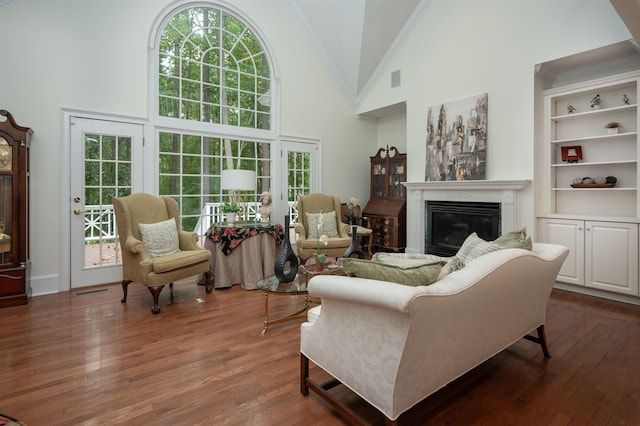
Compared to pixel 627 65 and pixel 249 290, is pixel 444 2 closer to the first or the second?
pixel 627 65

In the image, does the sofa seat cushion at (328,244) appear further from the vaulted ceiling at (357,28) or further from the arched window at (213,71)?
the vaulted ceiling at (357,28)

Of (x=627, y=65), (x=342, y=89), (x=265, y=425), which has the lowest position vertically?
(x=265, y=425)

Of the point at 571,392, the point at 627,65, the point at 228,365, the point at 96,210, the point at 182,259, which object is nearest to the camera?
the point at 571,392

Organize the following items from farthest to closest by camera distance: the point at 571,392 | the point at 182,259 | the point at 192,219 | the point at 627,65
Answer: the point at 192,219, the point at 627,65, the point at 182,259, the point at 571,392

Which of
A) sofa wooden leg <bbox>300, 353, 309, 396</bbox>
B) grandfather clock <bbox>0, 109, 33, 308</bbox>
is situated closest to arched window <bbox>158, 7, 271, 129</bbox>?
grandfather clock <bbox>0, 109, 33, 308</bbox>

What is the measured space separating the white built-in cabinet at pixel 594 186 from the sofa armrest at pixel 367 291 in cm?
345

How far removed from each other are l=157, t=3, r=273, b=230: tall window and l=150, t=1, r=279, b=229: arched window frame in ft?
0.04

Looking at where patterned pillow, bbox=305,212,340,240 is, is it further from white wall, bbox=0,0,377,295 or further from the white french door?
white wall, bbox=0,0,377,295

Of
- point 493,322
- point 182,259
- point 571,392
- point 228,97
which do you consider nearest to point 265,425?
point 493,322

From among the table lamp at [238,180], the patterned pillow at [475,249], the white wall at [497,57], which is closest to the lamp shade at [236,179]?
the table lamp at [238,180]

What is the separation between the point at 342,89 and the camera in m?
6.28

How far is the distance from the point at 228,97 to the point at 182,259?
108 inches

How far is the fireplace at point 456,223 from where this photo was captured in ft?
15.3

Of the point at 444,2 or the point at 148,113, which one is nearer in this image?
the point at 148,113
